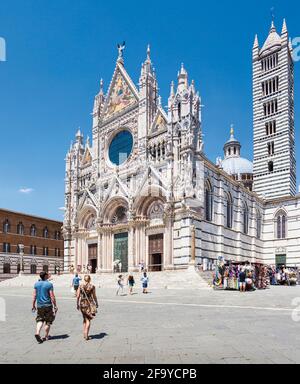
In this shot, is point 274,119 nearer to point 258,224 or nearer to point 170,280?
point 258,224

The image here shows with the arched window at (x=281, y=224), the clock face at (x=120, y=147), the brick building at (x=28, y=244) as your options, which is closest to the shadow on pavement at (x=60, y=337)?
the clock face at (x=120, y=147)

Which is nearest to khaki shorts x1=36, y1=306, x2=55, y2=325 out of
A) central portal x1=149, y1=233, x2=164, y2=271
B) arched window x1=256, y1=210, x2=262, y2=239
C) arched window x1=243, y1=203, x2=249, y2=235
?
central portal x1=149, y1=233, x2=164, y2=271

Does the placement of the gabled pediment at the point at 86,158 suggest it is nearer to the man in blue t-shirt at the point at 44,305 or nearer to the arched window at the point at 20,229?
the arched window at the point at 20,229

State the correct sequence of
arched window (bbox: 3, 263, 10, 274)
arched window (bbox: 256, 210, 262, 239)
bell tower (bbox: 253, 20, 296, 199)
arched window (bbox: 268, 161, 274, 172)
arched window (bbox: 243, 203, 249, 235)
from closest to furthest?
arched window (bbox: 243, 203, 249, 235)
arched window (bbox: 256, 210, 262, 239)
bell tower (bbox: 253, 20, 296, 199)
arched window (bbox: 268, 161, 274, 172)
arched window (bbox: 3, 263, 10, 274)

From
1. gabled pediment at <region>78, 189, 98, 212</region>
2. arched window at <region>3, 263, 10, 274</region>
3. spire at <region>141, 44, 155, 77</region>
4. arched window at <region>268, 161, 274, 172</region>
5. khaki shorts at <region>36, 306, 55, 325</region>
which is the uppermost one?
spire at <region>141, 44, 155, 77</region>

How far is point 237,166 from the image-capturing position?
68.6 m

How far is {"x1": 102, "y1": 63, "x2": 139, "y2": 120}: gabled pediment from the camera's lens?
44.0 m

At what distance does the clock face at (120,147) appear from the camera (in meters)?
43.5

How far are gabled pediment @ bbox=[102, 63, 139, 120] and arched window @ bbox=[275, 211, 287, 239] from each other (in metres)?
24.5

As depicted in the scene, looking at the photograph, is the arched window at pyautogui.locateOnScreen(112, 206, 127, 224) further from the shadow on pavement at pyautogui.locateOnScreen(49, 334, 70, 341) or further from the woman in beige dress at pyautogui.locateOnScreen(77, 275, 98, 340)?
the woman in beige dress at pyautogui.locateOnScreen(77, 275, 98, 340)

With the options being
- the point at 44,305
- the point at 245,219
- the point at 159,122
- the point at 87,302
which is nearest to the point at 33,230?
the point at 159,122
